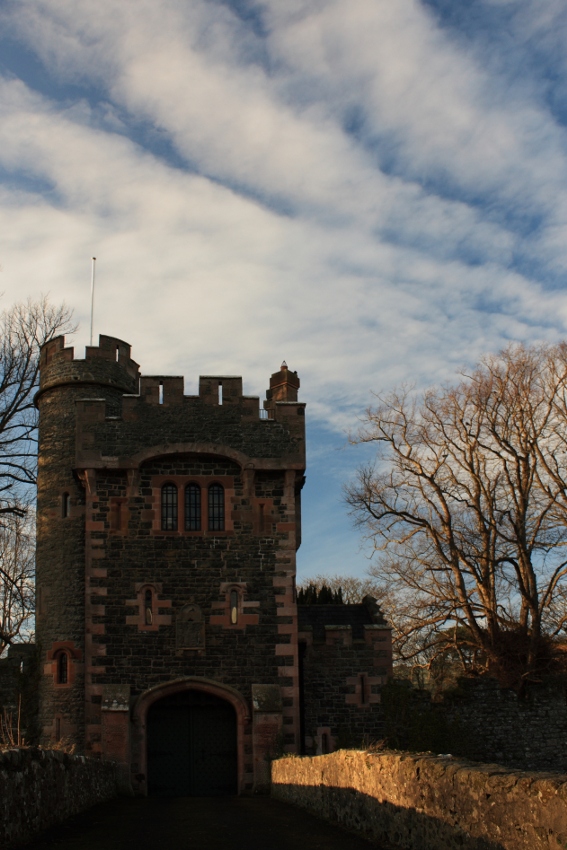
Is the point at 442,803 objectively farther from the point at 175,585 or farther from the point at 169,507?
the point at 169,507

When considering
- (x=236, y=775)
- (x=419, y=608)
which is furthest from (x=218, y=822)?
(x=419, y=608)

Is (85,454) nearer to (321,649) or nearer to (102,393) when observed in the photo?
(102,393)

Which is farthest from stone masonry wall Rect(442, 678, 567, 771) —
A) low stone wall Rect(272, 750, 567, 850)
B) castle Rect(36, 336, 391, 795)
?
low stone wall Rect(272, 750, 567, 850)

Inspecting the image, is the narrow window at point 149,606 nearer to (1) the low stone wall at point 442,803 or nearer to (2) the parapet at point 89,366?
(2) the parapet at point 89,366

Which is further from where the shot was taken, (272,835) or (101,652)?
(101,652)

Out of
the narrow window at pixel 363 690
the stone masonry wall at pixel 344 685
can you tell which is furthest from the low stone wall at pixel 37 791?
the narrow window at pixel 363 690

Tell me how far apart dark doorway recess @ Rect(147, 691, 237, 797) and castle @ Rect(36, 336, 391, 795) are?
0.11 feet

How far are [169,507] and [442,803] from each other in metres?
15.1

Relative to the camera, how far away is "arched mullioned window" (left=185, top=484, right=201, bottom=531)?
2202 centimetres

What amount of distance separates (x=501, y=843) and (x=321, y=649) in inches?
629

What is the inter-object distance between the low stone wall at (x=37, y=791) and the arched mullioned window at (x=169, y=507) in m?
7.49

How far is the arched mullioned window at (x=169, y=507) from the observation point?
22.0 m

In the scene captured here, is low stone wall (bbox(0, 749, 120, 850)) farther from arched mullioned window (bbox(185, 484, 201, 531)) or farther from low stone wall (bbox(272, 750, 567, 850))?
arched mullioned window (bbox(185, 484, 201, 531))

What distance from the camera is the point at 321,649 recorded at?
881 inches
